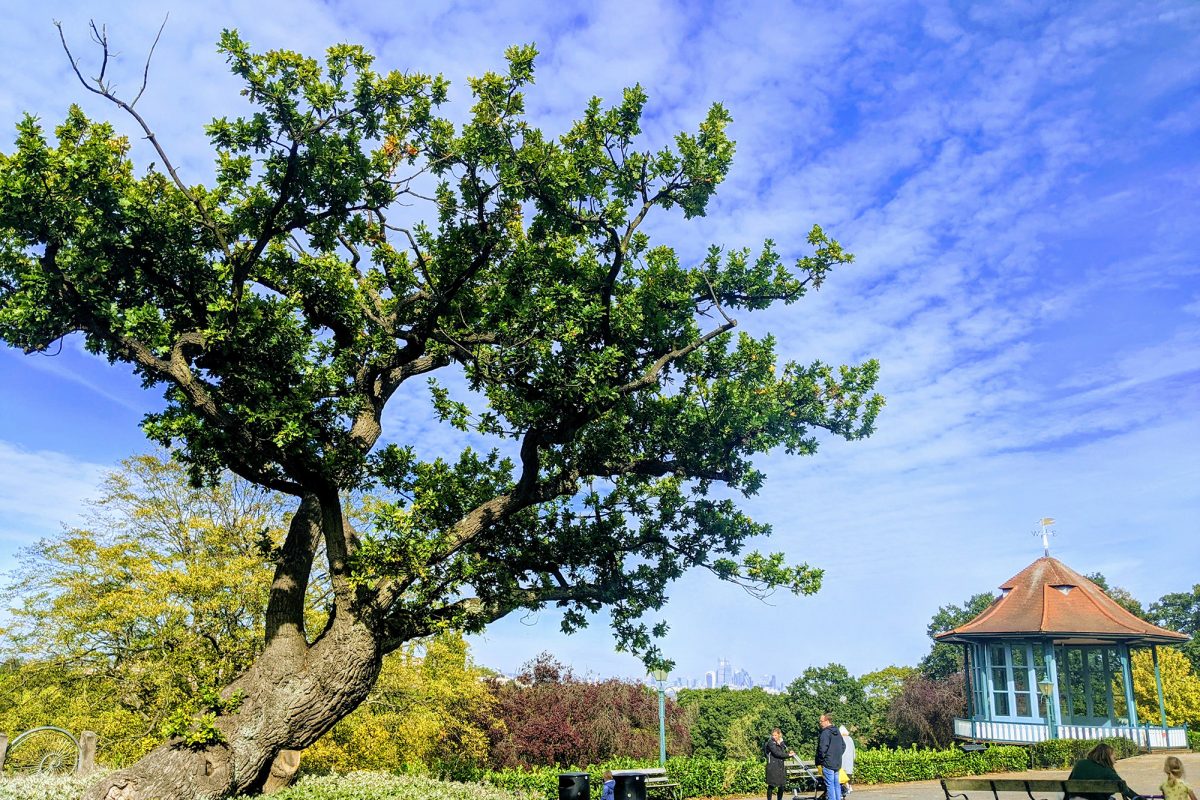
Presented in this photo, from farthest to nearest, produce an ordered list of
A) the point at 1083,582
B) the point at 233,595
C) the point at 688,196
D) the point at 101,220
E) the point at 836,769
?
the point at 1083,582 < the point at 233,595 < the point at 836,769 < the point at 688,196 < the point at 101,220

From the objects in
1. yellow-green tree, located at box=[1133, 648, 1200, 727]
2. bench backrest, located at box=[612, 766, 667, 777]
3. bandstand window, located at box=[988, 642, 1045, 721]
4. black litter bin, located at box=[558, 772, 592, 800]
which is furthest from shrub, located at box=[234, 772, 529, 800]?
yellow-green tree, located at box=[1133, 648, 1200, 727]

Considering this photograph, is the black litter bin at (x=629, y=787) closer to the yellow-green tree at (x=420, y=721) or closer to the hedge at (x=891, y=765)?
the hedge at (x=891, y=765)

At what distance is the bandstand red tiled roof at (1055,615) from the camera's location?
27078 mm

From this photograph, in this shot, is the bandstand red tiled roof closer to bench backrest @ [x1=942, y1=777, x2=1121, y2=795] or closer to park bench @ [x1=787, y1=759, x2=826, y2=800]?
park bench @ [x1=787, y1=759, x2=826, y2=800]

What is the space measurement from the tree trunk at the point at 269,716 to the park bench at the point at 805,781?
36.8ft

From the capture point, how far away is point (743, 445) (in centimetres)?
1294

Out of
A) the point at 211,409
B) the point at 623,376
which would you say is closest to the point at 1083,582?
the point at 623,376

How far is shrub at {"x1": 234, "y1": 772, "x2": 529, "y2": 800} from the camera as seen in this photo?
34.3ft

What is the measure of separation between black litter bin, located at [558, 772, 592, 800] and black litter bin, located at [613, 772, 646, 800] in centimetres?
59

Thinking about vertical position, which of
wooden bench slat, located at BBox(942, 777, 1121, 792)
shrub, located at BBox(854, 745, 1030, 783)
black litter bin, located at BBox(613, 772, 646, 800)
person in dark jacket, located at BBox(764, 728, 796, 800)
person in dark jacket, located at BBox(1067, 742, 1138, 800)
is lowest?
shrub, located at BBox(854, 745, 1030, 783)

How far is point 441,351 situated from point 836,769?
996cm

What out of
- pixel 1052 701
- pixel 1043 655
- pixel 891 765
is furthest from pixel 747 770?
pixel 1043 655

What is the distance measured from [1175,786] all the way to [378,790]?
30.8 ft

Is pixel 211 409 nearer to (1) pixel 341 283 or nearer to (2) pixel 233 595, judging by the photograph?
(1) pixel 341 283
